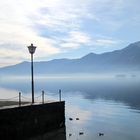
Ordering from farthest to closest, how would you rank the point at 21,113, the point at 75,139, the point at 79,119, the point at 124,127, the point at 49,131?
the point at 79,119 → the point at 124,127 → the point at 75,139 → the point at 49,131 → the point at 21,113

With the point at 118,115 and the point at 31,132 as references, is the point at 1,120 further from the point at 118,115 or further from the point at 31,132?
the point at 118,115

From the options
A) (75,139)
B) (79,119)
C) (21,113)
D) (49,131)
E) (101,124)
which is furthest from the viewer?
(79,119)

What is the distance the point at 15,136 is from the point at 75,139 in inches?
857

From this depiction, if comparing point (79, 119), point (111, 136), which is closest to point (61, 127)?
point (111, 136)

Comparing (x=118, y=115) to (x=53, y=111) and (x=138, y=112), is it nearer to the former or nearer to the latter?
(x=138, y=112)

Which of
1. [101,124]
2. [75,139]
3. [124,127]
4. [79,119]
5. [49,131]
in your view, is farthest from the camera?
[79,119]

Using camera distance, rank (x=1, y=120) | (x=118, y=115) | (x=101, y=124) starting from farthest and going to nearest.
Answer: (x=118, y=115), (x=101, y=124), (x=1, y=120)

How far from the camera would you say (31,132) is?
87.2 ft

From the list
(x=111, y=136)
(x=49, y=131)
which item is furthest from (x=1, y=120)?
(x=111, y=136)

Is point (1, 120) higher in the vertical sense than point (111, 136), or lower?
higher

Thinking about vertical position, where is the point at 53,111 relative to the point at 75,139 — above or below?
above

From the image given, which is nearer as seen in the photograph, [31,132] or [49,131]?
[31,132]

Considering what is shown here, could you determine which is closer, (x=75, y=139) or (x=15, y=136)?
(x=15, y=136)

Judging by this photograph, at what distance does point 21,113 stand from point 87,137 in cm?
2366
